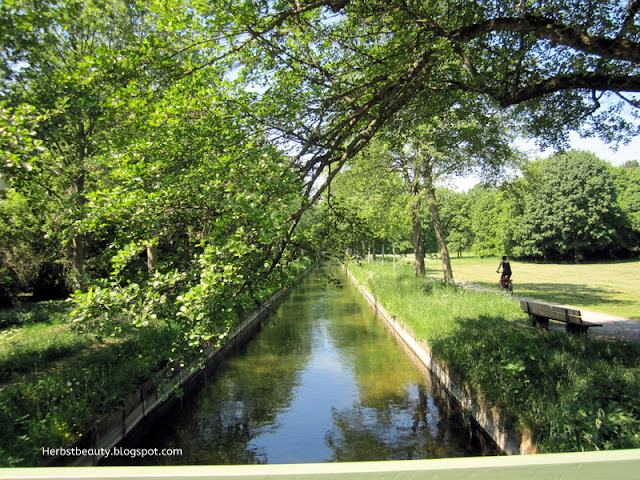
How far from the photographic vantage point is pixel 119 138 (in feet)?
19.1

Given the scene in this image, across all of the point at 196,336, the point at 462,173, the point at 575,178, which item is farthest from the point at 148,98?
the point at 575,178

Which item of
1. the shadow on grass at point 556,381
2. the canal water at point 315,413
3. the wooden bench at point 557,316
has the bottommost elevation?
the canal water at point 315,413

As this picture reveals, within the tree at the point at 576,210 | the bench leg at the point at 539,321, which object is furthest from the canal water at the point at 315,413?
the tree at the point at 576,210

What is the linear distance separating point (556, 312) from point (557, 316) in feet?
0.41

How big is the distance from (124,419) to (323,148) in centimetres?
607

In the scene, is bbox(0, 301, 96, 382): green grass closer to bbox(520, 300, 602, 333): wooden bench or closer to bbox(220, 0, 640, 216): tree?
bbox(220, 0, 640, 216): tree

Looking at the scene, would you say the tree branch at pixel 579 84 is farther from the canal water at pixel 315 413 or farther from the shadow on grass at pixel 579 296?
the shadow on grass at pixel 579 296

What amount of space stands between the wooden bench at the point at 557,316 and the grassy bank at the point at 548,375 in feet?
1.58

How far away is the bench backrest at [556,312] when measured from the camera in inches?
368

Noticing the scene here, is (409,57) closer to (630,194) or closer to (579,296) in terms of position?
(579,296)

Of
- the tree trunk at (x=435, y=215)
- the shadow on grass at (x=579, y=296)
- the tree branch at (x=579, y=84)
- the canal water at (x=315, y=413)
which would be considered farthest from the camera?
the tree trunk at (x=435, y=215)

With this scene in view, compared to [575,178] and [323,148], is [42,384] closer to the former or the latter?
[323,148]

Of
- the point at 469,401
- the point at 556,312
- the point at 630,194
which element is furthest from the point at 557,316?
the point at 630,194

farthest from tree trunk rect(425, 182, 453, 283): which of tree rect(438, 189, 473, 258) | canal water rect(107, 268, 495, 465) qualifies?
tree rect(438, 189, 473, 258)
